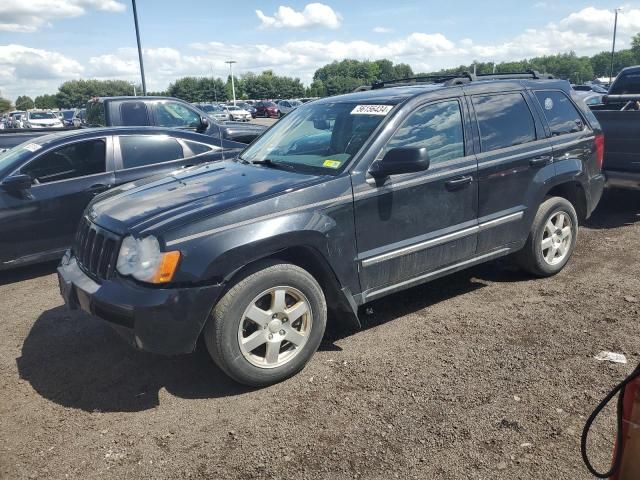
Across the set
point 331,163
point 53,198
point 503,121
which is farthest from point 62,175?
point 503,121

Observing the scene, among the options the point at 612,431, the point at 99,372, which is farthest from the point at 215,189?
the point at 612,431

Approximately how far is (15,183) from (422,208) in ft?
13.8

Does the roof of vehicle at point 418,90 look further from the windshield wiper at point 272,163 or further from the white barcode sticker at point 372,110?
the windshield wiper at point 272,163

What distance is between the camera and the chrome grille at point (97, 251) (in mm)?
3443

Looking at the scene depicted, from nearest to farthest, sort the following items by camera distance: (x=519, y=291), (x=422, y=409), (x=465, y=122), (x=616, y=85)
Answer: (x=422, y=409), (x=465, y=122), (x=519, y=291), (x=616, y=85)

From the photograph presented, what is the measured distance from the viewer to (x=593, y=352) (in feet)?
12.5

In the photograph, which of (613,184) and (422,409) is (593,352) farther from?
(613,184)

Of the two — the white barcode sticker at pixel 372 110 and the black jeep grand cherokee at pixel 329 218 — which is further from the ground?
the white barcode sticker at pixel 372 110

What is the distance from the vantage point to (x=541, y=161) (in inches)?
192

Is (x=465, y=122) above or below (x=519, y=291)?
above

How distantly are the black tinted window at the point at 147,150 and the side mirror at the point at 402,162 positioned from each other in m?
3.72

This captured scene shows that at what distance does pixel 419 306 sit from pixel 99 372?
8.38ft

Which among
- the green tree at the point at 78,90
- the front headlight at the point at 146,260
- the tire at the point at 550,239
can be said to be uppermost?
the green tree at the point at 78,90

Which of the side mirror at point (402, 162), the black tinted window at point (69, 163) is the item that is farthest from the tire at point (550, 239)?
the black tinted window at point (69, 163)
